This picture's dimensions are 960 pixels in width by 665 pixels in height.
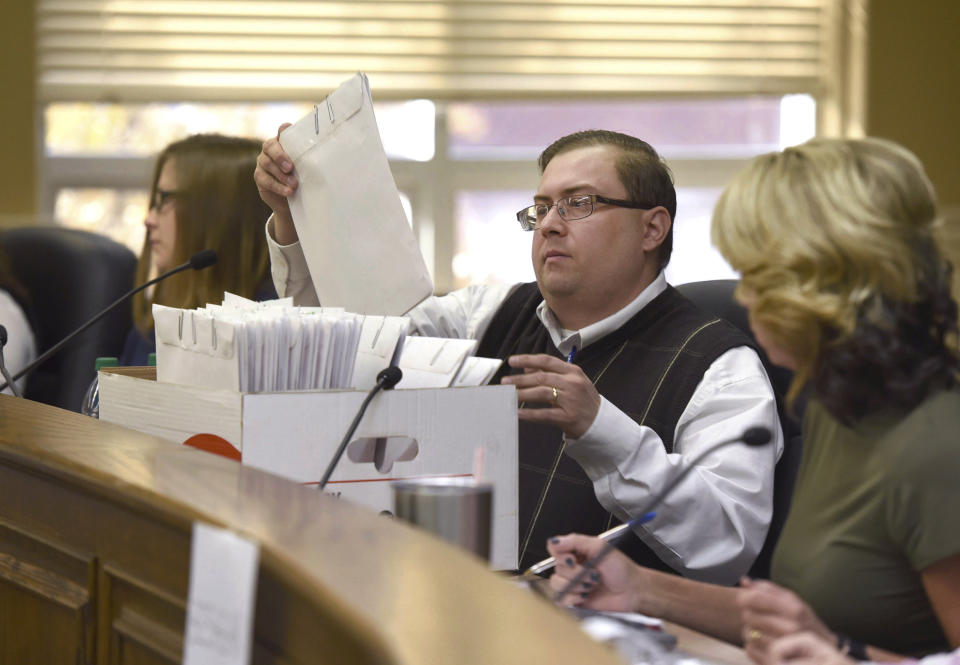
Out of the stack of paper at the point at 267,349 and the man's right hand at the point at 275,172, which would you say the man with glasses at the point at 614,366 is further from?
the stack of paper at the point at 267,349

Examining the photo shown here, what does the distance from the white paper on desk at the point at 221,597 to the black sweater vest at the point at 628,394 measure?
93cm

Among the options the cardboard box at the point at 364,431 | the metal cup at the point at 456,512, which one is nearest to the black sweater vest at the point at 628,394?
the cardboard box at the point at 364,431

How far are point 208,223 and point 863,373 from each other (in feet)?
5.24

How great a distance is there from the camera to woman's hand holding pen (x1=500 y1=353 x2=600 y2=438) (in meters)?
1.37

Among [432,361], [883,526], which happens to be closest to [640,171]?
[432,361]

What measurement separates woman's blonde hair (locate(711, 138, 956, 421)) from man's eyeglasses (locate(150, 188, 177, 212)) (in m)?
1.54

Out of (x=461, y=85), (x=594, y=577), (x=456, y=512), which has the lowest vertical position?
(x=594, y=577)

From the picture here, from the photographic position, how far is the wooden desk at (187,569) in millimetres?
634

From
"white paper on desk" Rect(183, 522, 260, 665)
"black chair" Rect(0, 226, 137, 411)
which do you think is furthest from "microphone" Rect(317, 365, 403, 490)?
"black chair" Rect(0, 226, 137, 411)

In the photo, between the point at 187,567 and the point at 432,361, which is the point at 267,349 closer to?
the point at 432,361

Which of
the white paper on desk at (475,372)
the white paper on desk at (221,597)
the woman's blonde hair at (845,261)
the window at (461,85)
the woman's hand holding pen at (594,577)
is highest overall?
the window at (461,85)

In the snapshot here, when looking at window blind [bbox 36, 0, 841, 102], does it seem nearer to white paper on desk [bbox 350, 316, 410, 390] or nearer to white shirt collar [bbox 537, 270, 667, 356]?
white shirt collar [bbox 537, 270, 667, 356]

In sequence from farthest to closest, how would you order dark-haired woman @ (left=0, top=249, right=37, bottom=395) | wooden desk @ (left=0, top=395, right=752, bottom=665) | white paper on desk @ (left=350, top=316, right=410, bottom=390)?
1. dark-haired woman @ (left=0, top=249, right=37, bottom=395)
2. white paper on desk @ (left=350, top=316, right=410, bottom=390)
3. wooden desk @ (left=0, top=395, right=752, bottom=665)

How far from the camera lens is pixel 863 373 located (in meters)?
1.01
